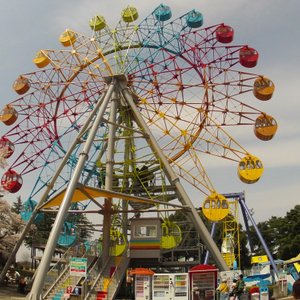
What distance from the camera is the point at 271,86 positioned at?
28.9 meters

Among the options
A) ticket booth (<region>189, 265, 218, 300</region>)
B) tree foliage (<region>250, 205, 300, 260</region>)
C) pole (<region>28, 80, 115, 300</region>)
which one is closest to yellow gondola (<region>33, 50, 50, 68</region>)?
pole (<region>28, 80, 115, 300</region>)

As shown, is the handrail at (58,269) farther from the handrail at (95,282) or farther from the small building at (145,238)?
the small building at (145,238)

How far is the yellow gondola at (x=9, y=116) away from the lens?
32.8 m

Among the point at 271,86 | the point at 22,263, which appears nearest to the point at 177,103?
the point at 271,86

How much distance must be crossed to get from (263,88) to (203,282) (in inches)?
486

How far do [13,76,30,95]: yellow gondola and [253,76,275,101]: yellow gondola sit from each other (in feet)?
45.2

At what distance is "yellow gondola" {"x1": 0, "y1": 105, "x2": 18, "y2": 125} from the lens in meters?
32.8

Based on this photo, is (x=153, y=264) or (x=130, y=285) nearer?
(x=130, y=285)

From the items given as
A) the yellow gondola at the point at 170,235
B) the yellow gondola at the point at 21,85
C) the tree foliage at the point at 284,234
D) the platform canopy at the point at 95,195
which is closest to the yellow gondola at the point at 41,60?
the yellow gondola at the point at 21,85

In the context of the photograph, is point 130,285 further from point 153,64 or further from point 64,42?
point 64,42

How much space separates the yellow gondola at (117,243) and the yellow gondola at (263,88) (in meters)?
11.8

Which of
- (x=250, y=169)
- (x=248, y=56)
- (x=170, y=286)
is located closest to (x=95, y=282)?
(x=170, y=286)

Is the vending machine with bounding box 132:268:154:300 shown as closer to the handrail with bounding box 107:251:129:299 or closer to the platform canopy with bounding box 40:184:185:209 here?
the handrail with bounding box 107:251:129:299

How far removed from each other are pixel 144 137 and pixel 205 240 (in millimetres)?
6580
